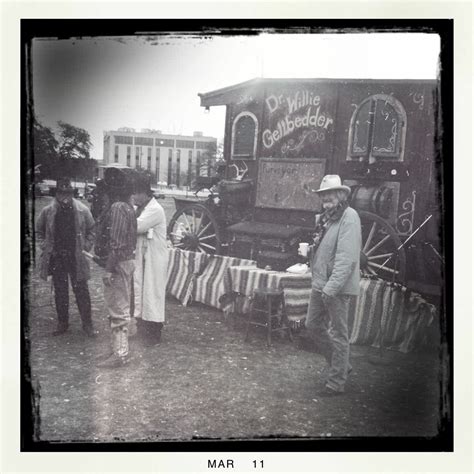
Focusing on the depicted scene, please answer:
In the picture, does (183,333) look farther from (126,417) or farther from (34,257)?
(34,257)

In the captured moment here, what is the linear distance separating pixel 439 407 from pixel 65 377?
3.03 metres

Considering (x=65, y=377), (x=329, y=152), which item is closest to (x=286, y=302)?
(x=329, y=152)

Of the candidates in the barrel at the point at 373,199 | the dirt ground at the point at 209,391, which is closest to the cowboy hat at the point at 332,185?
the barrel at the point at 373,199

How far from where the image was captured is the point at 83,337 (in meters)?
3.79

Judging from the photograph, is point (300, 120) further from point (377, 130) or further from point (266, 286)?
point (266, 286)

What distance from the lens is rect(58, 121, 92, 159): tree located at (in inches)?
144

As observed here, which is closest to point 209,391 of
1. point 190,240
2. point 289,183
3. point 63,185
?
point 190,240

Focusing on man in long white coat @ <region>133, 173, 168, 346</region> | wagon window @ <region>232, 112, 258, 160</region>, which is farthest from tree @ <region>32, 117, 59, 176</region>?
wagon window @ <region>232, 112, 258, 160</region>

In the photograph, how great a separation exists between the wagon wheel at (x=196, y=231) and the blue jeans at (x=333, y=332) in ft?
4.14

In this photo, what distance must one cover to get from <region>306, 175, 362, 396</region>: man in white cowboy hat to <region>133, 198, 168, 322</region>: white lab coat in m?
1.32

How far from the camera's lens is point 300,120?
13.0 feet

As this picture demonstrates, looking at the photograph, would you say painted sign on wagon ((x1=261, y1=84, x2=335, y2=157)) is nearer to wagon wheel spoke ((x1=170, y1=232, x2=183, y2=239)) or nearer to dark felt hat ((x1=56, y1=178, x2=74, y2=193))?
wagon wheel spoke ((x1=170, y1=232, x2=183, y2=239))

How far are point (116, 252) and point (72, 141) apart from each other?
3.17 ft

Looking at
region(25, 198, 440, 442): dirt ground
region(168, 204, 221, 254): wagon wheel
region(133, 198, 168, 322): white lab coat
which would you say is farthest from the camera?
region(168, 204, 221, 254): wagon wheel
